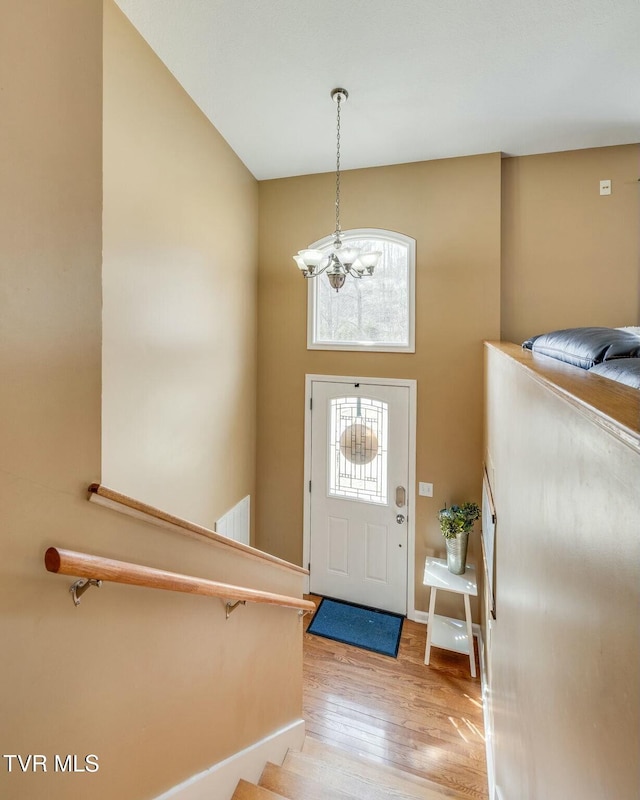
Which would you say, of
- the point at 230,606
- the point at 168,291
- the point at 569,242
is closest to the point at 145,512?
the point at 230,606

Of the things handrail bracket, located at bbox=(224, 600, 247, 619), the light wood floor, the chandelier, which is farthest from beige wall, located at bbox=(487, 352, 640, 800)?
the chandelier

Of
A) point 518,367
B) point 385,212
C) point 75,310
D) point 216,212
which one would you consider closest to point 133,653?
point 75,310

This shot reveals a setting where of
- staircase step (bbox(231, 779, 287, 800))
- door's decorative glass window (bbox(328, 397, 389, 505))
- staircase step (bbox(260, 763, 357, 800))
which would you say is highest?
door's decorative glass window (bbox(328, 397, 389, 505))

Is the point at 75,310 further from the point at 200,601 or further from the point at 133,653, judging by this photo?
the point at 200,601

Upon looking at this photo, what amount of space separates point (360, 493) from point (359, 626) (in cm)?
119

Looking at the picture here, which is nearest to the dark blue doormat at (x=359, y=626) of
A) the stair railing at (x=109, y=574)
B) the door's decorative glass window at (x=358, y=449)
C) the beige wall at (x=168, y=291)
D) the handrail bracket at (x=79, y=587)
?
the door's decorative glass window at (x=358, y=449)

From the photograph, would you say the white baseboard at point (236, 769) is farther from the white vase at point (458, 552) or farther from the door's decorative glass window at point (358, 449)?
the door's decorative glass window at point (358, 449)

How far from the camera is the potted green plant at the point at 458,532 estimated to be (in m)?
3.21

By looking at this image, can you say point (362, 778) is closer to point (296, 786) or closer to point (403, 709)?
point (296, 786)

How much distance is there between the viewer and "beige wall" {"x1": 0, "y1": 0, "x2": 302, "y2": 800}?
692mm

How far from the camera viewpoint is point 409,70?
237 cm

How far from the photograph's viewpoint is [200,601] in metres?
1.35

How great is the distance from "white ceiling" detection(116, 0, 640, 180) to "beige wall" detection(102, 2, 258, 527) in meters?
0.28

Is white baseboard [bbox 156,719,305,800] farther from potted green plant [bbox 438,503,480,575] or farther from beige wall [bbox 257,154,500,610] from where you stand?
beige wall [bbox 257,154,500,610]
